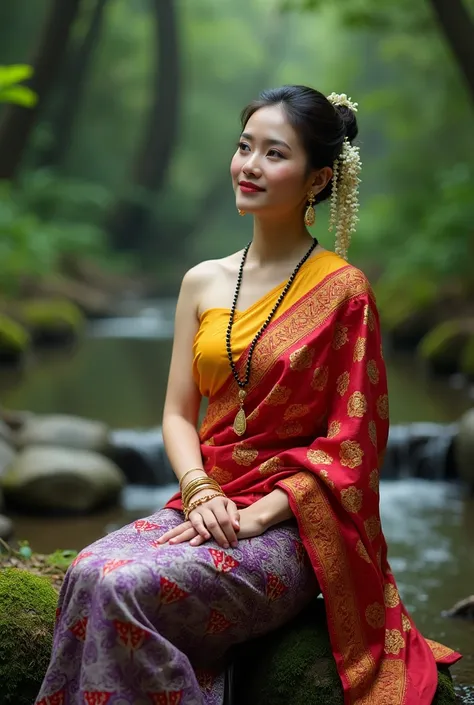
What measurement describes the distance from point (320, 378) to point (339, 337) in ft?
0.42

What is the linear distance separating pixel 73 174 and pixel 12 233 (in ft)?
34.7

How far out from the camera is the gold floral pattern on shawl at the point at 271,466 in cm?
266

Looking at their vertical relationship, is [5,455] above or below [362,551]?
below

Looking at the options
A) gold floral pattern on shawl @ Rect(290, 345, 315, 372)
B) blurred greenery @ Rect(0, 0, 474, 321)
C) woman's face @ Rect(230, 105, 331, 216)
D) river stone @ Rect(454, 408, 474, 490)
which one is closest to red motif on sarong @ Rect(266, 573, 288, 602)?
gold floral pattern on shawl @ Rect(290, 345, 315, 372)

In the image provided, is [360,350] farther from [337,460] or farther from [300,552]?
[300,552]

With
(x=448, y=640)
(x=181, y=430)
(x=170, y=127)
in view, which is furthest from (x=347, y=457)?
(x=170, y=127)

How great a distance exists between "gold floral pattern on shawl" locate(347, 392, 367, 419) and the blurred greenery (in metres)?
8.18

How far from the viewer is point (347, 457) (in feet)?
8.48

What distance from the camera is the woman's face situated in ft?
→ 8.89

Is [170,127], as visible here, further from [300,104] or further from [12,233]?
[300,104]

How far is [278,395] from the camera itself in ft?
8.71

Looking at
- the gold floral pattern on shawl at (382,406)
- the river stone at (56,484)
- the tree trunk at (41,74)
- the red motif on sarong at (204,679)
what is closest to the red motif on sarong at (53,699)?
the red motif on sarong at (204,679)

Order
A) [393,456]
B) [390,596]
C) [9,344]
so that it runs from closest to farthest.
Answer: [390,596] → [393,456] → [9,344]

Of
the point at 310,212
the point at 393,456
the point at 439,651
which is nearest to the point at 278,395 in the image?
the point at 310,212
